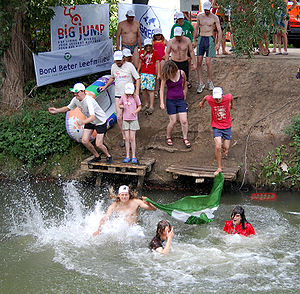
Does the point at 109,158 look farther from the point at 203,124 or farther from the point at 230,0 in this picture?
the point at 230,0

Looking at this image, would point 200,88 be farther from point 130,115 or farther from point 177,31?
point 130,115

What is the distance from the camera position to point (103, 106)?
13430 mm

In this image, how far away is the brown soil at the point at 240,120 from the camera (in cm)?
→ 1125

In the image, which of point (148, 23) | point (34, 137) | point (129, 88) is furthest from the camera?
point (148, 23)

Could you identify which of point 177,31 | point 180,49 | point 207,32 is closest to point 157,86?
point 180,49

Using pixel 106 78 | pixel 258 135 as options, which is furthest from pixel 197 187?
pixel 106 78

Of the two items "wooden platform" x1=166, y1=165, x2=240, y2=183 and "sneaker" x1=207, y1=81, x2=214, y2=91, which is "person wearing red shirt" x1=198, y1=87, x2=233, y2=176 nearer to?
"wooden platform" x1=166, y1=165, x2=240, y2=183

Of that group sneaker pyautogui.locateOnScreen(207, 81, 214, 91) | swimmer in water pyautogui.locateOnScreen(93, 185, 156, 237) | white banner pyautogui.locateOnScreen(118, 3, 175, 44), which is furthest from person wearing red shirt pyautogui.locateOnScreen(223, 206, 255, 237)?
white banner pyautogui.locateOnScreen(118, 3, 175, 44)

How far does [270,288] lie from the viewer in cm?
689

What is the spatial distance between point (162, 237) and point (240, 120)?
4.81 meters

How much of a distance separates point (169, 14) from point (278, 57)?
131 inches

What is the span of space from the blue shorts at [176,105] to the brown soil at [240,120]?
2.99 feet

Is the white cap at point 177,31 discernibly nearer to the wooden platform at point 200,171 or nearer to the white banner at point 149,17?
the white banner at point 149,17

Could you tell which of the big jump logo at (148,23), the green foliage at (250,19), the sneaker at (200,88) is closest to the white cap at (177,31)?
the green foliage at (250,19)
